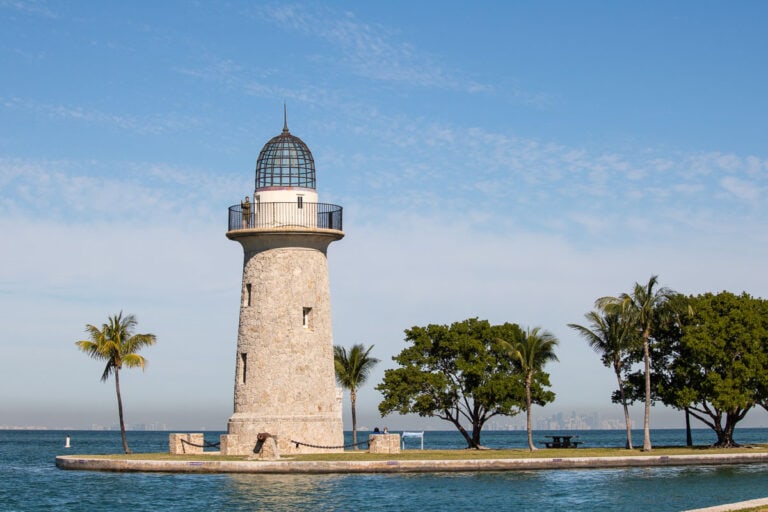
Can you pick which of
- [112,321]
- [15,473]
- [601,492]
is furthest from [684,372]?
[15,473]

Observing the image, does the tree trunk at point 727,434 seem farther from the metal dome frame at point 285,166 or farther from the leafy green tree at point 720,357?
the metal dome frame at point 285,166

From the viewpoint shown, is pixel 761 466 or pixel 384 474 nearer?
pixel 384 474

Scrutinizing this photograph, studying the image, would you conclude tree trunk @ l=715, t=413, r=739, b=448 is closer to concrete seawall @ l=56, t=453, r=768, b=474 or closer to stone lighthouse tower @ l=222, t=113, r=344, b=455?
concrete seawall @ l=56, t=453, r=768, b=474

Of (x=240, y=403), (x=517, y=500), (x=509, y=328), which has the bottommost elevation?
(x=517, y=500)

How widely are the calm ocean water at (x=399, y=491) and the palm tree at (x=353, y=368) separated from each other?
1846cm

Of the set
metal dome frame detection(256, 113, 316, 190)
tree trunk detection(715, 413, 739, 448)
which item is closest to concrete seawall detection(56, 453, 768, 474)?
tree trunk detection(715, 413, 739, 448)

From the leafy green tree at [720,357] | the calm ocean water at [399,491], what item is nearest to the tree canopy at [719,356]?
the leafy green tree at [720,357]

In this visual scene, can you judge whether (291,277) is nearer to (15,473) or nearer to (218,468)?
(218,468)

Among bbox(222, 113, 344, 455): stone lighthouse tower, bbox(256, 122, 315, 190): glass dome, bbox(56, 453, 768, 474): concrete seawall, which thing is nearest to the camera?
bbox(56, 453, 768, 474): concrete seawall

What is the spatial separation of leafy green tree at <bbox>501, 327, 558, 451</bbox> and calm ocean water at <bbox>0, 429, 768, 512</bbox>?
702 cm

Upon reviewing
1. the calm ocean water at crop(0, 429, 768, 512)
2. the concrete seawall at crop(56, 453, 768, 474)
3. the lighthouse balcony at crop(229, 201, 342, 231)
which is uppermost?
the lighthouse balcony at crop(229, 201, 342, 231)

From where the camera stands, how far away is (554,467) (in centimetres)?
4684

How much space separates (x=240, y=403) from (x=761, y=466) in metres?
23.4

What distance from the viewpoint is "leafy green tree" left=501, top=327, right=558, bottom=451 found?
53688 millimetres
